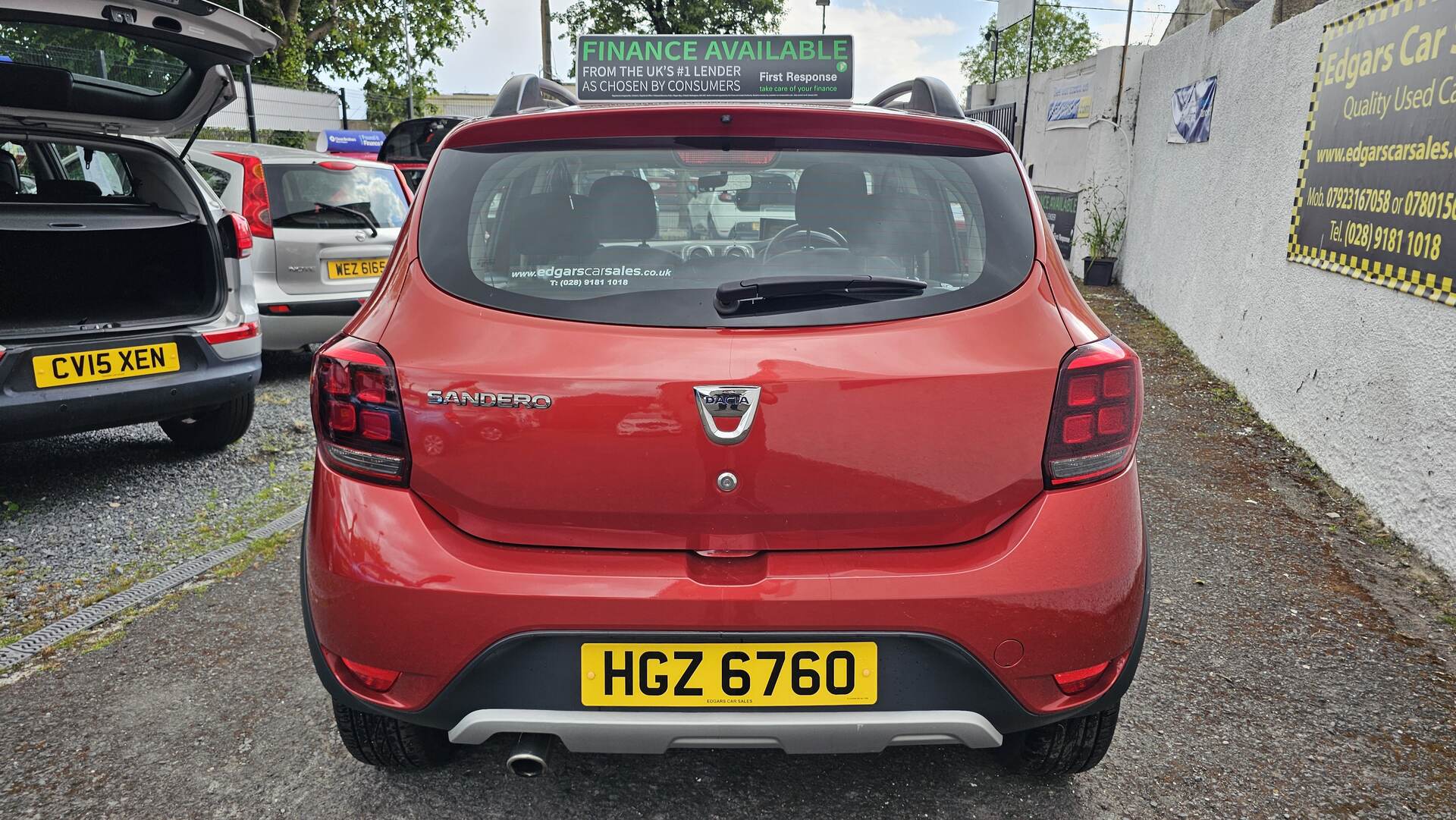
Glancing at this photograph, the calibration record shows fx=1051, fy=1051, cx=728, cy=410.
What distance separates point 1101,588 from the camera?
202 cm

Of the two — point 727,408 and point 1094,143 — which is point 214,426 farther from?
point 1094,143

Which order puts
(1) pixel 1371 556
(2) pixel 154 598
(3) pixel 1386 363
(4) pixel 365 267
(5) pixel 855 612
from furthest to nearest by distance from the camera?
(4) pixel 365 267 → (3) pixel 1386 363 → (1) pixel 1371 556 → (2) pixel 154 598 → (5) pixel 855 612

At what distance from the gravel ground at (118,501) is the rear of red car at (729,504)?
224 cm

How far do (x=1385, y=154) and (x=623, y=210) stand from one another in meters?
4.08

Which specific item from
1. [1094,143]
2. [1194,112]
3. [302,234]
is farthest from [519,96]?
[1094,143]

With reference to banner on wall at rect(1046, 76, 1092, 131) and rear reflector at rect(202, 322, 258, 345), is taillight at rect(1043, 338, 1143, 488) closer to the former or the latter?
rear reflector at rect(202, 322, 258, 345)

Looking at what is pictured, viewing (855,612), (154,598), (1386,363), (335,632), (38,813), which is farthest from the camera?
(1386,363)

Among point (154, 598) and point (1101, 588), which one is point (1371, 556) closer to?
point (1101, 588)

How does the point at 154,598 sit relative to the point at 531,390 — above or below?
below

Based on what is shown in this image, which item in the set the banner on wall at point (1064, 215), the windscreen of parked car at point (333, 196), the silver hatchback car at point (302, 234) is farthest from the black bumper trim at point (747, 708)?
the banner on wall at point (1064, 215)

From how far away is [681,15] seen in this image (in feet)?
143

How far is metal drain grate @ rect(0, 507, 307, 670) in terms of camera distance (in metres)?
3.27

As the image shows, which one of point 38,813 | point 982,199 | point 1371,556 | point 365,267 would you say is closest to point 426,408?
point 982,199

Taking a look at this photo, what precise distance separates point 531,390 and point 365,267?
5.67 m
